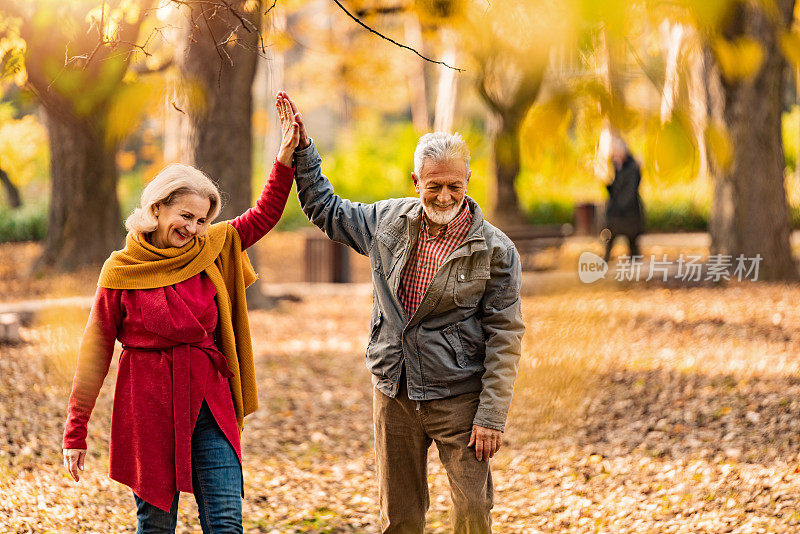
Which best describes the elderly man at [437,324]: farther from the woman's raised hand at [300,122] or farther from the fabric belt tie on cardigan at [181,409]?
the fabric belt tie on cardigan at [181,409]

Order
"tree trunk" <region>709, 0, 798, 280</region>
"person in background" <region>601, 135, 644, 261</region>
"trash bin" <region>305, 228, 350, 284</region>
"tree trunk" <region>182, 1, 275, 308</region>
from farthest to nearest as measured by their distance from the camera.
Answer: "trash bin" <region>305, 228, 350, 284</region> → "person in background" <region>601, 135, 644, 261</region> → "tree trunk" <region>709, 0, 798, 280</region> → "tree trunk" <region>182, 1, 275, 308</region>

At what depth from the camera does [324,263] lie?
1417 cm

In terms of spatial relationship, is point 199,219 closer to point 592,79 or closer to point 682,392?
point 592,79

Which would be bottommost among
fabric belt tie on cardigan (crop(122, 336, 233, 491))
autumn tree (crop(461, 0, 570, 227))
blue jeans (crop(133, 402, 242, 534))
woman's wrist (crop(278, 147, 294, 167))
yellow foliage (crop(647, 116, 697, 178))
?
blue jeans (crop(133, 402, 242, 534))

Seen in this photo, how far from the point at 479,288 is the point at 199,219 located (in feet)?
3.11

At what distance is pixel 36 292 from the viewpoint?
11625 mm

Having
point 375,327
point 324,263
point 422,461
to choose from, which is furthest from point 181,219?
point 324,263

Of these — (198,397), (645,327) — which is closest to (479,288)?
(198,397)

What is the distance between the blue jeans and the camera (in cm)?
292

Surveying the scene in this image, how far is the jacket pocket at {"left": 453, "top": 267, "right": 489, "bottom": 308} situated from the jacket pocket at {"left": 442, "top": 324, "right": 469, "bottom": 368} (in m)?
0.10

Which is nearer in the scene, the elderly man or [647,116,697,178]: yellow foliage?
[647,116,697,178]: yellow foliage

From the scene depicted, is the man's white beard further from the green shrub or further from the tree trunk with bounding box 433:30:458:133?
the green shrub

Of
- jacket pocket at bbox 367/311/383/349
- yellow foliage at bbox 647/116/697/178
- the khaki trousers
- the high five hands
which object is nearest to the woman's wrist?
the high five hands

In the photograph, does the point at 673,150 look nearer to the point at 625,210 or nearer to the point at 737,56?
the point at 737,56
